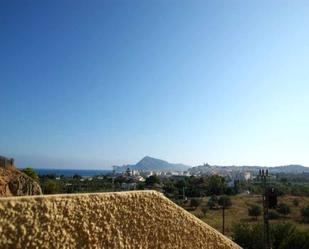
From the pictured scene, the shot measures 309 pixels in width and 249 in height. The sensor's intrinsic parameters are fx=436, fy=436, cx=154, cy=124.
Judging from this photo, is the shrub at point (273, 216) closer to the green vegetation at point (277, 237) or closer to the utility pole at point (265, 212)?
the green vegetation at point (277, 237)

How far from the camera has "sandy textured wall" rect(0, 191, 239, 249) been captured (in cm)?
151

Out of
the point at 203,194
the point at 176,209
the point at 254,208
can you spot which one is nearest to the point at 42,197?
the point at 176,209

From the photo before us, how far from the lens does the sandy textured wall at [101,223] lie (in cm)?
151

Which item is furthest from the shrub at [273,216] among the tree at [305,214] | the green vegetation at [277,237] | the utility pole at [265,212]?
the utility pole at [265,212]

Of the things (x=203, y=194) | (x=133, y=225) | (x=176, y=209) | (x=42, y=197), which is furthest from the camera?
(x=203, y=194)

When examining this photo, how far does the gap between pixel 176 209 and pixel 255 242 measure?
74.0 ft

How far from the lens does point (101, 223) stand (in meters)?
1.75

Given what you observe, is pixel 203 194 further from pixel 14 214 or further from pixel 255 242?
pixel 14 214

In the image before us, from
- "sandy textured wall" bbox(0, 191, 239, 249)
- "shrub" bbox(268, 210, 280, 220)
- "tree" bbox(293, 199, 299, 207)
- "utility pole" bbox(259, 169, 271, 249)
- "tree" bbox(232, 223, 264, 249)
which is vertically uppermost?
"sandy textured wall" bbox(0, 191, 239, 249)

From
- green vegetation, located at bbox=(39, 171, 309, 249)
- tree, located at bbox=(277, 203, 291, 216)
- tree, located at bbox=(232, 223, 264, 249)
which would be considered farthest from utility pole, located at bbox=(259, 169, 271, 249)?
tree, located at bbox=(277, 203, 291, 216)

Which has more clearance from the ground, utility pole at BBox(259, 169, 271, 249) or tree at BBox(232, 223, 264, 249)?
utility pole at BBox(259, 169, 271, 249)

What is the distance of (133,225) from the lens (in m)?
1.88

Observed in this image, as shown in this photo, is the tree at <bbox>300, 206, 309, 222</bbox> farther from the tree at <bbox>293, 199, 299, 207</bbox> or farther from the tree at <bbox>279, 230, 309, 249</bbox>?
the tree at <bbox>279, 230, 309, 249</bbox>

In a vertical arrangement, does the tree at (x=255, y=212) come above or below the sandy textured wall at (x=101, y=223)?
below
